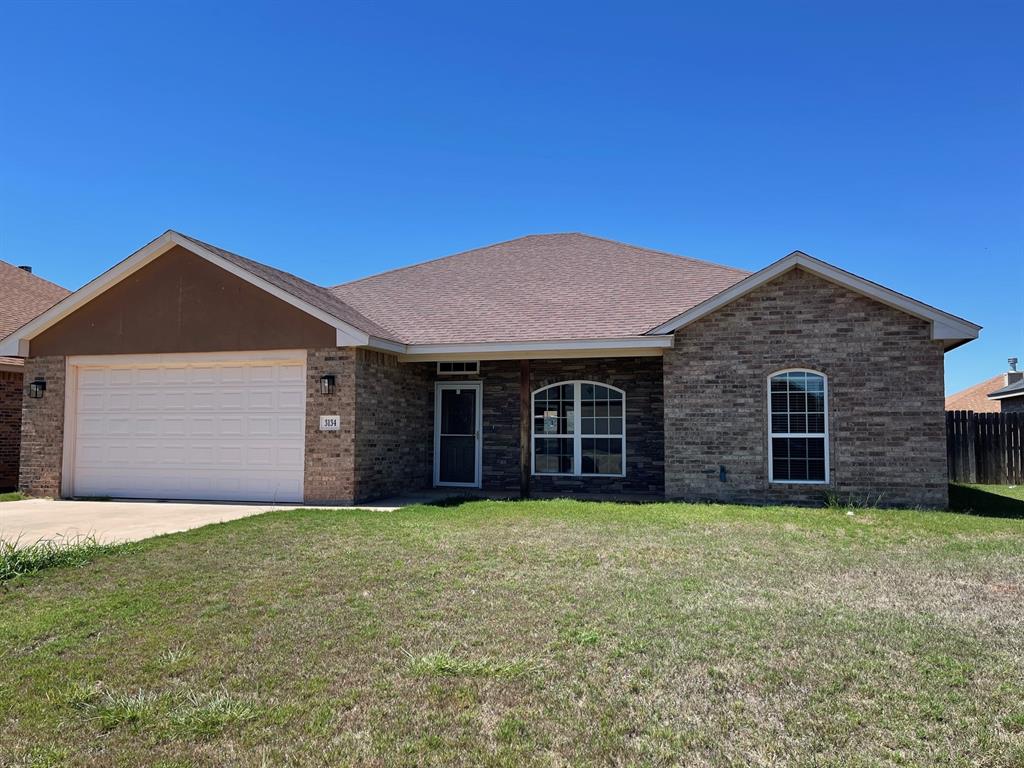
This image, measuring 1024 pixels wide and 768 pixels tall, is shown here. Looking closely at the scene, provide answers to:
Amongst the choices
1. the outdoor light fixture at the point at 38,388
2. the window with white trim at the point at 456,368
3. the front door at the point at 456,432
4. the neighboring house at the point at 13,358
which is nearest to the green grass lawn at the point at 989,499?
the front door at the point at 456,432

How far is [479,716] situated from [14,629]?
12.4 ft

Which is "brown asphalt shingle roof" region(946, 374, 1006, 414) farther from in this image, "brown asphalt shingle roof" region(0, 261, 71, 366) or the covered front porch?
"brown asphalt shingle roof" region(0, 261, 71, 366)

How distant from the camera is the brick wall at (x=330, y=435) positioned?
38.9 feet

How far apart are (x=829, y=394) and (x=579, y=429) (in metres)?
4.94

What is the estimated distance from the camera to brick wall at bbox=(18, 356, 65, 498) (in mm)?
13234

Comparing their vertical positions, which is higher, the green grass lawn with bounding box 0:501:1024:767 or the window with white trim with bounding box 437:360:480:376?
the window with white trim with bounding box 437:360:480:376

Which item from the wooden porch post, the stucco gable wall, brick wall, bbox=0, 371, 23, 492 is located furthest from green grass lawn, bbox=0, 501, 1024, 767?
brick wall, bbox=0, 371, 23, 492

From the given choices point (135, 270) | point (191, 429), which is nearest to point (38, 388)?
point (135, 270)

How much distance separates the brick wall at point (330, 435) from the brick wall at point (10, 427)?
24.2ft

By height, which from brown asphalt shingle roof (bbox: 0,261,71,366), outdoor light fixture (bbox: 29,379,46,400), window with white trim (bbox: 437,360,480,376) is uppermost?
brown asphalt shingle roof (bbox: 0,261,71,366)

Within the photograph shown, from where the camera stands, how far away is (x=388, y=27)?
38.9 feet

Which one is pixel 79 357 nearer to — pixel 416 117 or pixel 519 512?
pixel 416 117

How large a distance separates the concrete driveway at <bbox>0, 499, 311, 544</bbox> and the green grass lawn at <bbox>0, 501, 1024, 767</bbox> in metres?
1.59

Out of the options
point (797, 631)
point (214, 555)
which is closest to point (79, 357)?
point (214, 555)
